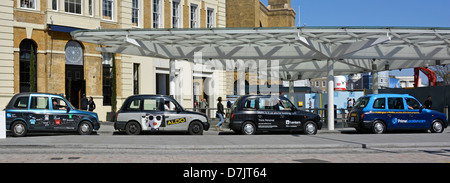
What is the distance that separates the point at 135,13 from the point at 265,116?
1716cm

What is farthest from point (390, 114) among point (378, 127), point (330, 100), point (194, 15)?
point (194, 15)

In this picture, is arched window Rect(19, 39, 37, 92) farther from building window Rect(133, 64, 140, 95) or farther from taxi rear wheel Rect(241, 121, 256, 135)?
taxi rear wheel Rect(241, 121, 256, 135)

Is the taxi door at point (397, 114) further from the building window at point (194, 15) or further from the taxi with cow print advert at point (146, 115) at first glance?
the building window at point (194, 15)

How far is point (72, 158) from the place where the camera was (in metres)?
11.7

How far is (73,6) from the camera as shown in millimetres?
29266

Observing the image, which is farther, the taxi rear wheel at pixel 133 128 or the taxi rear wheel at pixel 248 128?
the taxi rear wheel at pixel 248 128

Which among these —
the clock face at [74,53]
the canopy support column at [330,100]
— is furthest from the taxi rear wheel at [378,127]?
the clock face at [74,53]

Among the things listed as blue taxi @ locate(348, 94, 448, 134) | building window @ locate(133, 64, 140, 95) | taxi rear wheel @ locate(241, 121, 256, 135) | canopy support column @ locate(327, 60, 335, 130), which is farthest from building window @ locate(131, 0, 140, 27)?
blue taxi @ locate(348, 94, 448, 134)

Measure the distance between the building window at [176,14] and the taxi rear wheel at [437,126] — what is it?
68.8 feet

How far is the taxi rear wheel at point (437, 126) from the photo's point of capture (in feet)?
68.7

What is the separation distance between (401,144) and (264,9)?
50.2m

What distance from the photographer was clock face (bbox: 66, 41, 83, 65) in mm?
29308
